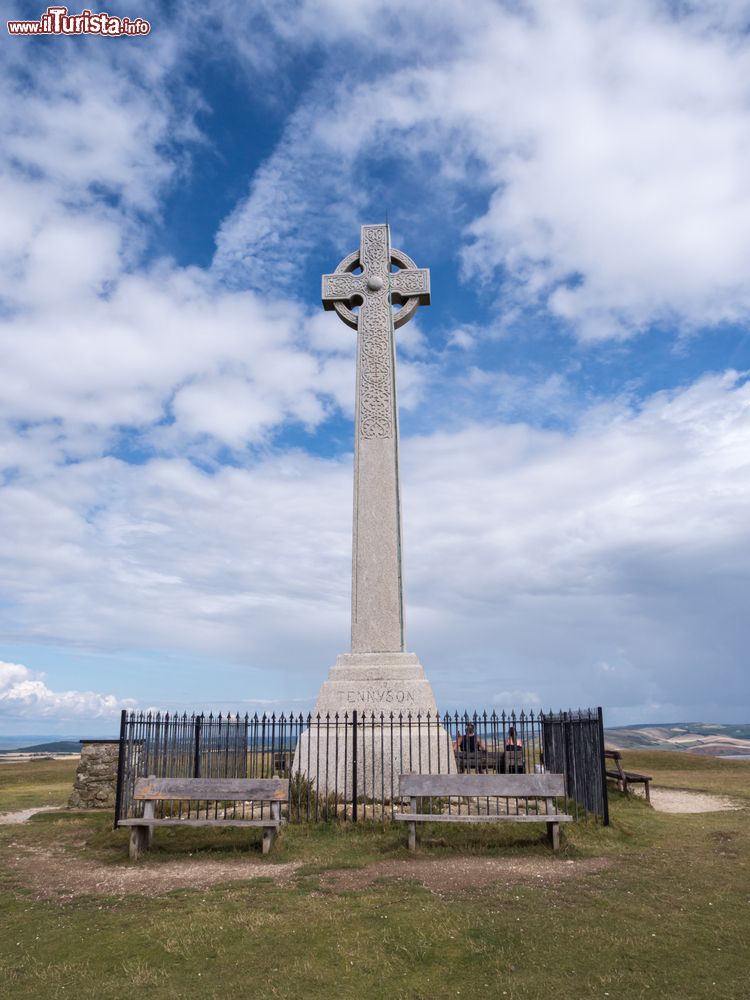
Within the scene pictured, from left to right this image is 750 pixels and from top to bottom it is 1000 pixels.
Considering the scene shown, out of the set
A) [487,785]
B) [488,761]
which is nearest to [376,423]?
[488,761]

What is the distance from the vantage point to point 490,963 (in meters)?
5.64

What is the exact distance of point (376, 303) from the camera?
631 inches

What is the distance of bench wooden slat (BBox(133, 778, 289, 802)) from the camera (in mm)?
9633

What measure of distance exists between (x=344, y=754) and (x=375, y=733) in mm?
687

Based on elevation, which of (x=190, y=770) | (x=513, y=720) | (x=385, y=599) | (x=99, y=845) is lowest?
(x=99, y=845)

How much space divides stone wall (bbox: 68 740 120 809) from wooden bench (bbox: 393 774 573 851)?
319 inches

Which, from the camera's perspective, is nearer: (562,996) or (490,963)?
(562,996)

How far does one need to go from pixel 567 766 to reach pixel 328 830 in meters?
4.38

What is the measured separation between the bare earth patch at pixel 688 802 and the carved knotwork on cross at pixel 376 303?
9320 millimetres

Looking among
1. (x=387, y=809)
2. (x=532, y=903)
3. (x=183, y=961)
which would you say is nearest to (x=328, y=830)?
(x=387, y=809)

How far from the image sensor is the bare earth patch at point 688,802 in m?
14.3

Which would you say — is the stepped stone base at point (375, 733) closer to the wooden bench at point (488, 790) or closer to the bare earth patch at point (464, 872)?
the wooden bench at point (488, 790)

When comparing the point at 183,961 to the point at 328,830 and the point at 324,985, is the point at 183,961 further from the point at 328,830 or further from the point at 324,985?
the point at 328,830

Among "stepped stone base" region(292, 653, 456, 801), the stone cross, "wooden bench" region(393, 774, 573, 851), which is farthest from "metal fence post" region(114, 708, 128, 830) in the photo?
the stone cross
